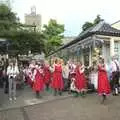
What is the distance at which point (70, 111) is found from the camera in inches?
595

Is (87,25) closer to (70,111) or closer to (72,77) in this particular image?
(72,77)

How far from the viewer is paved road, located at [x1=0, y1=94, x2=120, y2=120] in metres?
13.9

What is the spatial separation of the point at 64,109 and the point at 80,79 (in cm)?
420

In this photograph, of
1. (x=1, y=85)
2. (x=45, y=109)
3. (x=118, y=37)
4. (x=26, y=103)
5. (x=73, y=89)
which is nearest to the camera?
(x=45, y=109)

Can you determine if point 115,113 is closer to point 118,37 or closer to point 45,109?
point 45,109

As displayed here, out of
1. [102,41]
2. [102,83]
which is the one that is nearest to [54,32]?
[102,41]

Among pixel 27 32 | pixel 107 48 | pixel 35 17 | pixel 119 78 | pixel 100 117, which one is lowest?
pixel 100 117

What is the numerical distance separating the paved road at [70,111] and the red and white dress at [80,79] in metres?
1.23

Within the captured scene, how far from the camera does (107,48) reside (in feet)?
79.4

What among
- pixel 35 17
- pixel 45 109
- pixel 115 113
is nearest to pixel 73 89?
pixel 45 109

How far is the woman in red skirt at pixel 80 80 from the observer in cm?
1952

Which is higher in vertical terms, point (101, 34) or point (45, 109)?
point (101, 34)

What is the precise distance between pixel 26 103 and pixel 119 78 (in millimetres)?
4903

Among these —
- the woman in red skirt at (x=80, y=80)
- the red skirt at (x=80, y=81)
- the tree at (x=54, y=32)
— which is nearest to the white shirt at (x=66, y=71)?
the woman in red skirt at (x=80, y=80)
